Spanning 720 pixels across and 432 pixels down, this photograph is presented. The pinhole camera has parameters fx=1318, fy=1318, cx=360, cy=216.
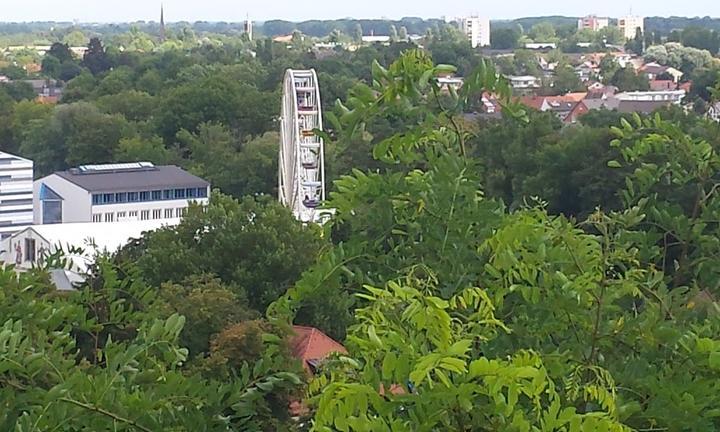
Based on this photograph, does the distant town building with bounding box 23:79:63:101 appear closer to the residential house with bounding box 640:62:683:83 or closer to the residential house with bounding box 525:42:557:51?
the residential house with bounding box 640:62:683:83

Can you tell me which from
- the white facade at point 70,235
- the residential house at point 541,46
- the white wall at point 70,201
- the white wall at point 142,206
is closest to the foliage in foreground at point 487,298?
the white facade at point 70,235

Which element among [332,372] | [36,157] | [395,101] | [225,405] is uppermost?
[395,101]

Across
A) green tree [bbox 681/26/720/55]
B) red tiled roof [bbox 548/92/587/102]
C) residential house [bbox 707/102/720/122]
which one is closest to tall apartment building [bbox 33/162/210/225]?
residential house [bbox 707/102/720/122]

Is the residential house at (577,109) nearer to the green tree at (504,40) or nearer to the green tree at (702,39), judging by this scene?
the green tree at (702,39)

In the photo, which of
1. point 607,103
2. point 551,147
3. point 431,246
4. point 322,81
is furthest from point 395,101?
point 607,103

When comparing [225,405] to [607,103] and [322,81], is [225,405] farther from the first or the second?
[607,103]

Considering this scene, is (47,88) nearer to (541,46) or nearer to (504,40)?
(504,40)
